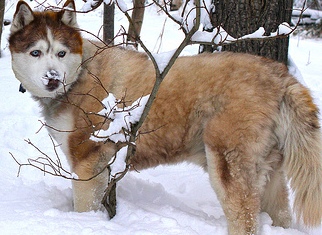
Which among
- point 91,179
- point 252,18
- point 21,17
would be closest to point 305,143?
point 91,179

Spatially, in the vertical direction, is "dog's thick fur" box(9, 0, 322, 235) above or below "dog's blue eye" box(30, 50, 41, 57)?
below

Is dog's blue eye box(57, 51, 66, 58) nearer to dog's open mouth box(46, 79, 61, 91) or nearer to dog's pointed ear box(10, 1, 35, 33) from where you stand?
dog's open mouth box(46, 79, 61, 91)

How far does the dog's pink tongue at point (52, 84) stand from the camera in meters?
3.66

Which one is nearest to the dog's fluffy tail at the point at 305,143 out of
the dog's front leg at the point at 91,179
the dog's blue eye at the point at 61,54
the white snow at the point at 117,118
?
the white snow at the point at 117,118

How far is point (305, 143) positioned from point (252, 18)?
1.76 metres

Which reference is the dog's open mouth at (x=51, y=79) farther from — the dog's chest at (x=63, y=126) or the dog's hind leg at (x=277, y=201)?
the dog's hind leg at (x=277, y=201)

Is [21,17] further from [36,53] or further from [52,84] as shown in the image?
[52,84]

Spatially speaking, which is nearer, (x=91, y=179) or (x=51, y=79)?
(x=51, y=79)

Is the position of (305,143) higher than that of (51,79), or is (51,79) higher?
(51,79)

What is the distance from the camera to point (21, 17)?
3836 mm

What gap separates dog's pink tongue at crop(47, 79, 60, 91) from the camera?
3.66m

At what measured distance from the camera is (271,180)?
3.88m

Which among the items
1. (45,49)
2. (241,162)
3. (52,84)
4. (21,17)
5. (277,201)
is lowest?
(277,201)

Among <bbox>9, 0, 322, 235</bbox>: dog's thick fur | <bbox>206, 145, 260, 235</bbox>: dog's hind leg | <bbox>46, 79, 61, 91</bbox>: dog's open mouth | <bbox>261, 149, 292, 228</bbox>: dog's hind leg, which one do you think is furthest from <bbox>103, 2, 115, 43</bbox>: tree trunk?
<bbox>206, 145, 260, 235</bbox>: dog's hind leg
